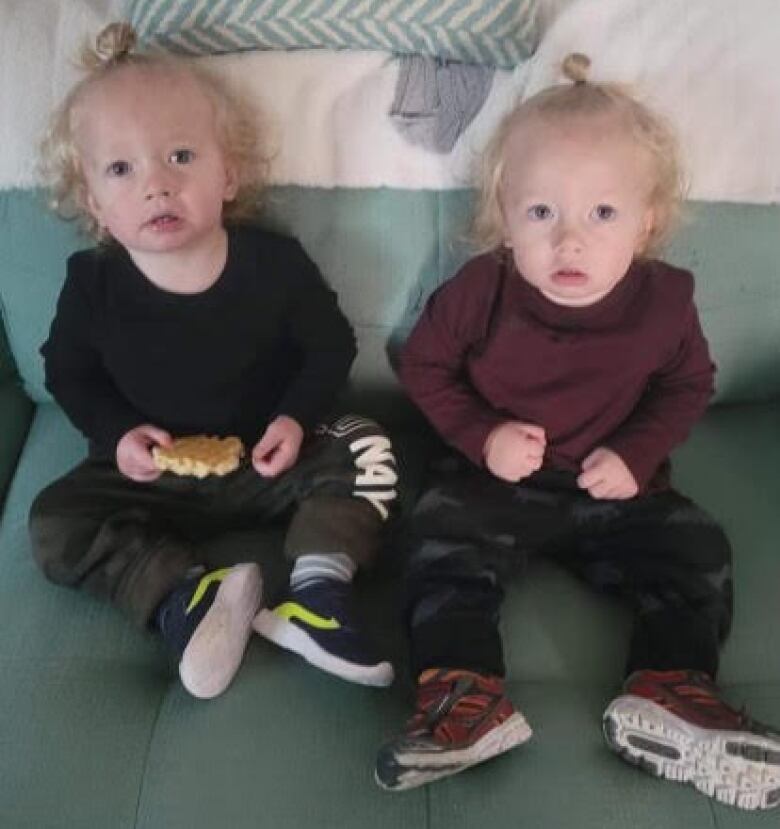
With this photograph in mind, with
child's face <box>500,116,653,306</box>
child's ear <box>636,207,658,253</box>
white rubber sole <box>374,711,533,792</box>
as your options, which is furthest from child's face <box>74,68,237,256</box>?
white rubber sole <box>374,711,533,792</box>

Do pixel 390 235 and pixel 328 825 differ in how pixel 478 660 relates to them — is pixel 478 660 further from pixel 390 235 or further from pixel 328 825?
pixel 390 235

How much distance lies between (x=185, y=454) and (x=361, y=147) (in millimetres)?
405

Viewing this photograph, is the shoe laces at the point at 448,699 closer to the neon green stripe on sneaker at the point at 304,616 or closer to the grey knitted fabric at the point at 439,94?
the neon green stripe on sneaker at the point at 304,616

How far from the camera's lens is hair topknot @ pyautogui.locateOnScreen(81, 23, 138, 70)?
1.13 m

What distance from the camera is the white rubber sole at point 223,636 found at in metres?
1.01

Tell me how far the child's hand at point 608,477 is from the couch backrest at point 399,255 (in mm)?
232

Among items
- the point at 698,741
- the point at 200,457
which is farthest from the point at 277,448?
the point at 698,741

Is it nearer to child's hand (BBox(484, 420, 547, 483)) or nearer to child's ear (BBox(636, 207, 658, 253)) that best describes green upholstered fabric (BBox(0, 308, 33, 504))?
child's hand (BBox(484, 420, 547, 483))

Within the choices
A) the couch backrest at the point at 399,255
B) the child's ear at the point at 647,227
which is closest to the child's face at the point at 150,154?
the couch backrest at the point at 399,255

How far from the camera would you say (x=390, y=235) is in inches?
48.9

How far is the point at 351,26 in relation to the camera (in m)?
1.17

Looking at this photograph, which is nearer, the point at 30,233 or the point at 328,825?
the point at 328,825

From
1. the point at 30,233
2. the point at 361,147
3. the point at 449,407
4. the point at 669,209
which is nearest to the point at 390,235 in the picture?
the point at 361,147

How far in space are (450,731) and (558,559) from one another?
289 millimetres
